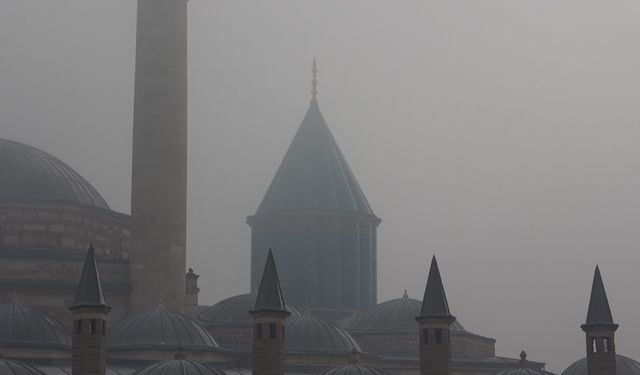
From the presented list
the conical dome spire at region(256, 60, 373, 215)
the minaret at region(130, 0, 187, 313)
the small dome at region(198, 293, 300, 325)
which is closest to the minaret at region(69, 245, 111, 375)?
the minaret at region(130, 0, 187, 313)

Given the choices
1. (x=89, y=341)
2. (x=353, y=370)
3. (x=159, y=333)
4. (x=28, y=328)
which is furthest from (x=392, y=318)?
(x=89, y=341)

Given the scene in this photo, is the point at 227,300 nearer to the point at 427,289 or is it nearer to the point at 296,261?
the point at 296,261

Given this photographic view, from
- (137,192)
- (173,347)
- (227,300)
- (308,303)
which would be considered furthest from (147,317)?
(308,303)

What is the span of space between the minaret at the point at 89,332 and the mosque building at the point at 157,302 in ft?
0.09

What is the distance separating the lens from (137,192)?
150 feet

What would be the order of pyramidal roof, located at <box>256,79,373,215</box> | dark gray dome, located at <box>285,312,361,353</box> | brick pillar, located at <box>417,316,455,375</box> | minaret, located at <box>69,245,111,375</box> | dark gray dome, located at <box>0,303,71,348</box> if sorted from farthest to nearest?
pyramidal roof, located at <box>256,79,373,215</box> → dark gray dome, located at <box>285,312,361,353</box> → dark gray dome, located at <box>0,303,71,348</box> → brick pillar, located at <box>417,316,455,375</box> → minaret, located at <box>69,245,111,375</box>

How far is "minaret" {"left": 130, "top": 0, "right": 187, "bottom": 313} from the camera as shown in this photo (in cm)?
4528

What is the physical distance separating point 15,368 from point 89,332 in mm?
2032

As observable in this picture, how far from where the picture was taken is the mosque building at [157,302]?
34094 mm

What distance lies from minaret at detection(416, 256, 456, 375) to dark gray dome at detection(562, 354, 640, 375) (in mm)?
8171

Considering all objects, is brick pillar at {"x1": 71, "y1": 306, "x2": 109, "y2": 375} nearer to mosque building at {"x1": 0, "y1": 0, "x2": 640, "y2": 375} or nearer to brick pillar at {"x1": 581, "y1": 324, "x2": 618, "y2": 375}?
mosque building at {"x1": 0, "y1": 0, "x2": 640, "y2": 375}

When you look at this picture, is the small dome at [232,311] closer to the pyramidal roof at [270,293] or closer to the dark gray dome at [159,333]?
the dark gray dome at [159,333]

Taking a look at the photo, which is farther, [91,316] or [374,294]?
[374,294]

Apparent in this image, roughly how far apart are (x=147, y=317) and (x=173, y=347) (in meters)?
1.57
